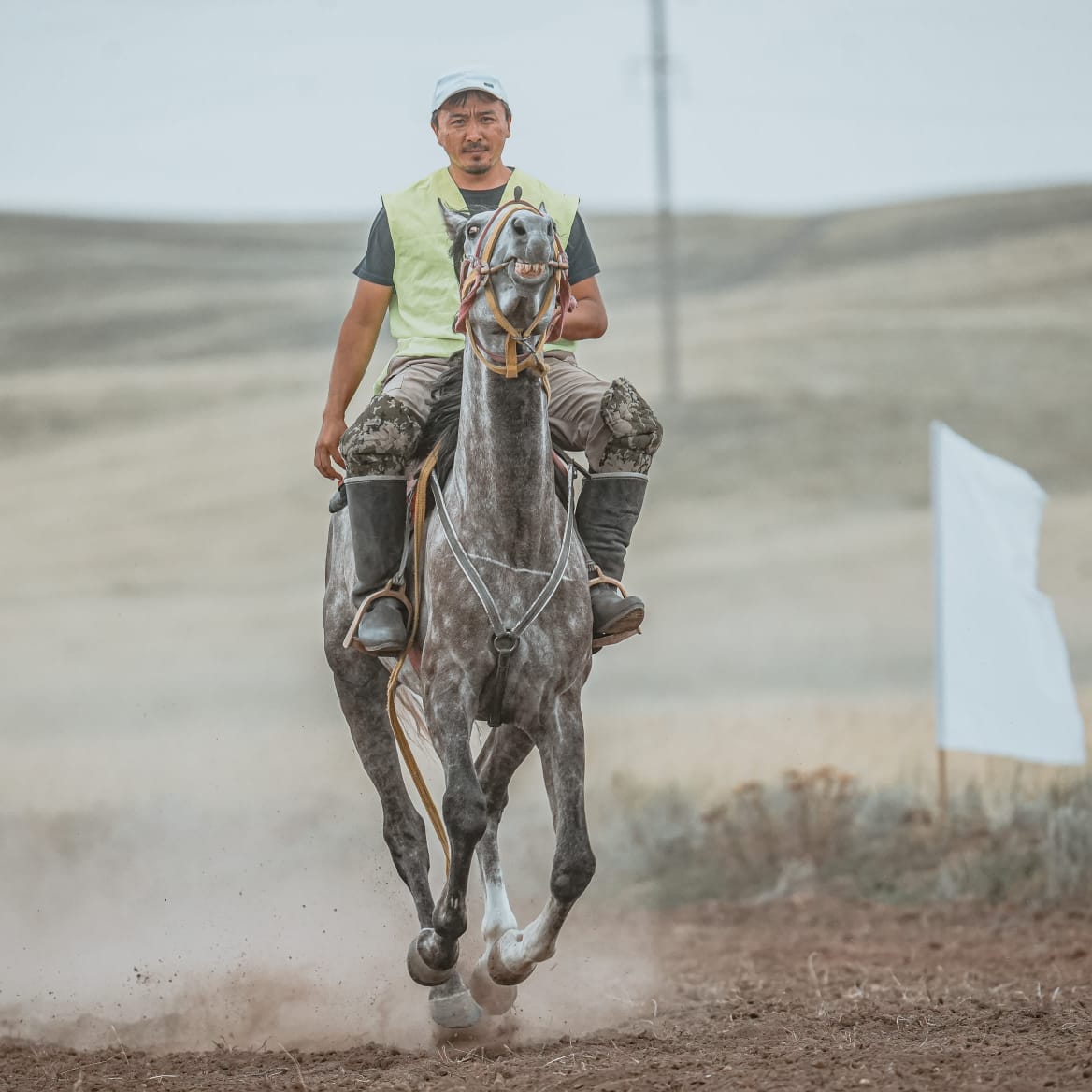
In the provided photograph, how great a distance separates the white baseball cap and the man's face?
Answer: 25 mm

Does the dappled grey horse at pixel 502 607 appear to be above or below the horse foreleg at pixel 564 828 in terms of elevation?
above

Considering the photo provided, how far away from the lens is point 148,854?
1341 cm

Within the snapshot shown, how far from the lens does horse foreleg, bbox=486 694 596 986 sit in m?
6.61

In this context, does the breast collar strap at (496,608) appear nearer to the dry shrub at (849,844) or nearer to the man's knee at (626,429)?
the man's knee at (626,429)

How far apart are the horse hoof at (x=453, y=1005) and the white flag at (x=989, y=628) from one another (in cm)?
609

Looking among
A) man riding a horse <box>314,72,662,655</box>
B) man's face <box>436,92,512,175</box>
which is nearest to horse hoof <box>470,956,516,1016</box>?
man riding a horse <box>314,72,662,655</box>

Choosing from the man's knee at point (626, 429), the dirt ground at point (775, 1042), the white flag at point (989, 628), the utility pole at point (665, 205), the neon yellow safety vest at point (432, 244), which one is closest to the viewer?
the dirt ground at point (775, 1042)

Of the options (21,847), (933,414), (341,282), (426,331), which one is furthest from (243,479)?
(426,331)

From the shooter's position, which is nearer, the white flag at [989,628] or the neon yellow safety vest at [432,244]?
the neon yellow safety vest at [432,244]

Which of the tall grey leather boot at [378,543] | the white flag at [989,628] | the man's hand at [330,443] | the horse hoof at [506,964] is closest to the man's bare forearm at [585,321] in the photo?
the tall grey leather boot at [378,543]

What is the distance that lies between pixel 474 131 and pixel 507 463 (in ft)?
5.02

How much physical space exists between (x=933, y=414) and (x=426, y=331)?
96.5 feet

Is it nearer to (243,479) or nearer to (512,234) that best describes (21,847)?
(512,234)

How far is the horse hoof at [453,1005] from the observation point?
7508 mm
